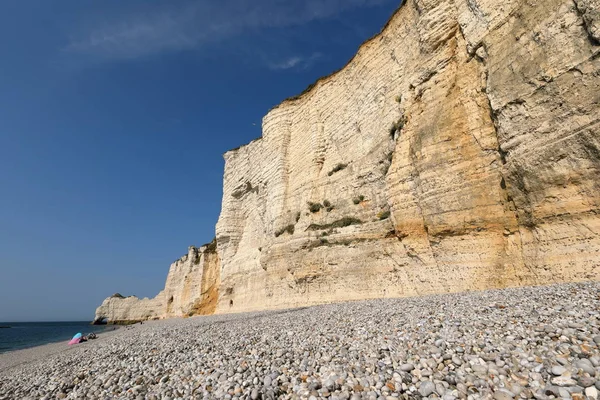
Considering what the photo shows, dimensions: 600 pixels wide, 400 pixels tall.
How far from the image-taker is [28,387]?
19.7 ft

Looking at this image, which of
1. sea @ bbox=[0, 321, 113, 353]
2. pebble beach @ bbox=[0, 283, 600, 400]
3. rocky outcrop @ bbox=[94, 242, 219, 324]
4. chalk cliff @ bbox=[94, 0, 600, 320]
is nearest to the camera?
pebble beach @ bbox=[0, 283, 600, 400]

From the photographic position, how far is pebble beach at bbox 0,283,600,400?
303cm

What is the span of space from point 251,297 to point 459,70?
64.0ft

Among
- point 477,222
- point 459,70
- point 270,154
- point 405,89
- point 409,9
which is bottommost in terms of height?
point 477,222

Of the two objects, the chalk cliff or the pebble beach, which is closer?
the pebble beach

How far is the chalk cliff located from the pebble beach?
9.60ft

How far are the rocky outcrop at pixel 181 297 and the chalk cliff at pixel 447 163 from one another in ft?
51.9

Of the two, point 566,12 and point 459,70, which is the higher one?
point 459,70

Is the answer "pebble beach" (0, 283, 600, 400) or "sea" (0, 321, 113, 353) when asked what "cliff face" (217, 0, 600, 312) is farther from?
"sea" (0, 321, 113, 353)

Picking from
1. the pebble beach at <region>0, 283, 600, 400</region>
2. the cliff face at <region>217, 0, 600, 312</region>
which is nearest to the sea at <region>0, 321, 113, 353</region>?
the cliff face at <region>217, 0, 600, 312</region>

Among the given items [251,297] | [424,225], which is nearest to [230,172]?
[251,297]

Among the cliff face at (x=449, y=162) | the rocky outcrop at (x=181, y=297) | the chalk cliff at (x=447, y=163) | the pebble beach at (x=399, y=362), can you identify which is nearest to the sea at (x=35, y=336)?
the rocky outcrop at (x=181, y=297)

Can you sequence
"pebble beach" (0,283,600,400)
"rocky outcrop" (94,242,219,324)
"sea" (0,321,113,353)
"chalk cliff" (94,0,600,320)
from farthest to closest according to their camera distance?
1. "rocky outcrop" (94,242,219,324)
2. "sea" (0,321,113,353)
3. "chalk cliff" (94,0,600,320)
4. "pebble beach" (0,283,600,400)

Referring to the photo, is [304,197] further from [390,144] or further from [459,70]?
[459,70]
